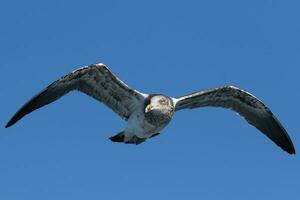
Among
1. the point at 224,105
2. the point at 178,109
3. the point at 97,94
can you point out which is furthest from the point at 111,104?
the point at 224,105

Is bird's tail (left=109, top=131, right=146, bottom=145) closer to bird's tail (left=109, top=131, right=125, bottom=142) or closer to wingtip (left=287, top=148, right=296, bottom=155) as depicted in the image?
bird's tail (left=109, top=131, right=125, bottom=142)

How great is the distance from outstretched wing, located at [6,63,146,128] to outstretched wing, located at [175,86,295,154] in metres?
1.70

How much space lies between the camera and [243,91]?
81.9 ft

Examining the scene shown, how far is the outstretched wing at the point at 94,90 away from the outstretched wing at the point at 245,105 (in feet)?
5.57

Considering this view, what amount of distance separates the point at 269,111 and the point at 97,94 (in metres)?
6.78

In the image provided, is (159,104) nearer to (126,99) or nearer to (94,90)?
(126,99)

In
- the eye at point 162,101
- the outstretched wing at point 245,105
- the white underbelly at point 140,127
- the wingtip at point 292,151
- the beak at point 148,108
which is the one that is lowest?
the white underbelly at point 140,127

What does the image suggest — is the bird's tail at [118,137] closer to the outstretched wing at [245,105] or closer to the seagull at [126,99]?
the seagull at [126,99]

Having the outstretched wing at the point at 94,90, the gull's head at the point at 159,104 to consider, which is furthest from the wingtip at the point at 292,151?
the outstretched wing at the point at 94,90

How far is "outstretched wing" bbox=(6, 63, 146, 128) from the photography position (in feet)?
73.7

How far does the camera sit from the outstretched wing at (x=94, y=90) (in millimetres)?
22469

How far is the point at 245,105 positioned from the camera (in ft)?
83.7

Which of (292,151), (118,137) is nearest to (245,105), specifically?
(292,151)

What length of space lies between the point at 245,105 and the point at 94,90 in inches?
231
